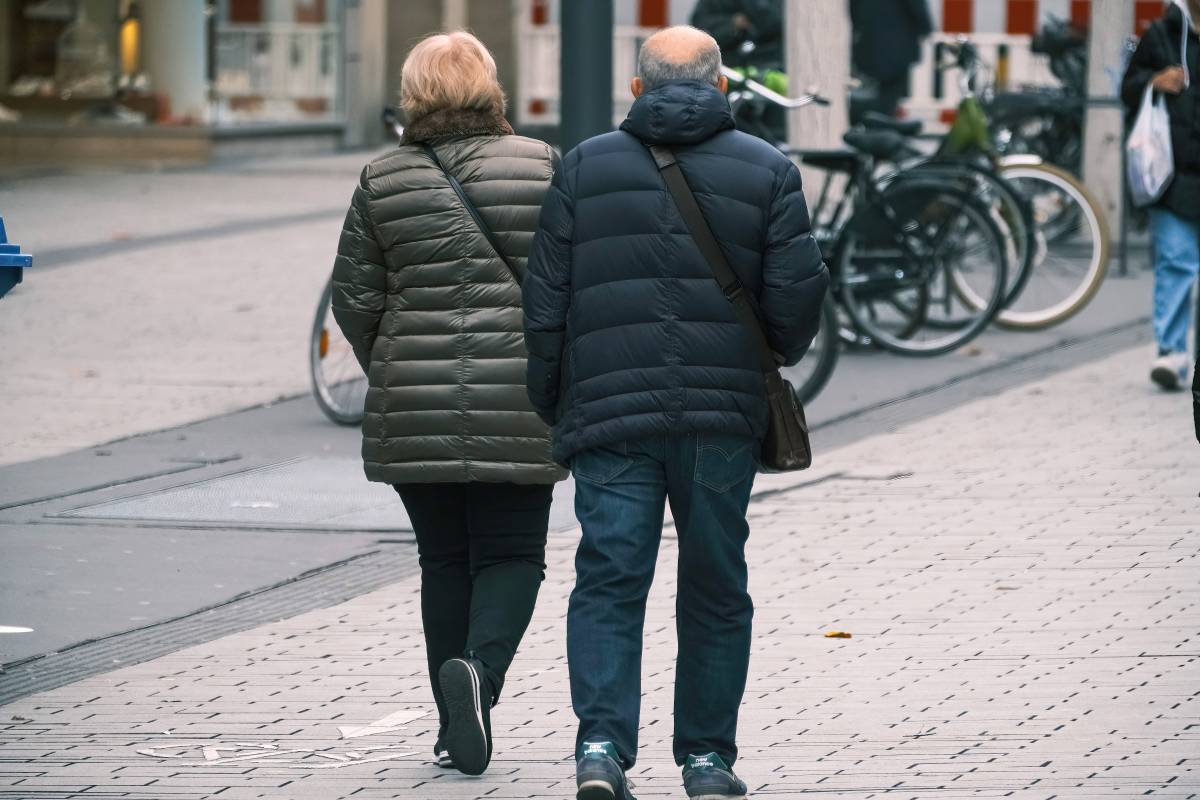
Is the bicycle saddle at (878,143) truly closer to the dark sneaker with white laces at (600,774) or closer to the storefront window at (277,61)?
the dark sneaker with white laces at (600,774)

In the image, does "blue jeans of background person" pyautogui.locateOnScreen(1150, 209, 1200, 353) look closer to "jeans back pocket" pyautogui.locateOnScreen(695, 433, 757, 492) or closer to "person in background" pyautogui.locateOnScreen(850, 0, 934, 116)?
"person in background" pyautogui.locateOnScreen(850, 0, 934, 116)

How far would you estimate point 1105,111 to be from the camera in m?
15.7

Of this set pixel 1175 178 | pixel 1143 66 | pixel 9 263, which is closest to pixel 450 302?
pixel 9 263

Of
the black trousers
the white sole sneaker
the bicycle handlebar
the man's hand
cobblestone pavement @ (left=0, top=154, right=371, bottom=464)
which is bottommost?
cobblestone pavement @ (left=0, top=154, right=371, bottom=464)

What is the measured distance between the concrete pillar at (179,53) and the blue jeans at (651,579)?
723 inches

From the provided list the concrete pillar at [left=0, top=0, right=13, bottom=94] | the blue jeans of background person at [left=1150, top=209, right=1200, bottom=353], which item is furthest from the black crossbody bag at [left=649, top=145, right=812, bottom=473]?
the concrete pillar at [left=0, top=0, right=13, bottom=94]

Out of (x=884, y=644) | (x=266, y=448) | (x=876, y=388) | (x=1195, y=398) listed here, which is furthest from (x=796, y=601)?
(x=876, y=388)

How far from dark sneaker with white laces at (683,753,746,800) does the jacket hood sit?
49.7 inches

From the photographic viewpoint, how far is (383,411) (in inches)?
206

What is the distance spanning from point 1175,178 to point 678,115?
5817mm

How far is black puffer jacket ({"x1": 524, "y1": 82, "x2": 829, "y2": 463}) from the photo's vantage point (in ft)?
15.3

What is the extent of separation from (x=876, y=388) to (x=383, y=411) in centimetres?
577

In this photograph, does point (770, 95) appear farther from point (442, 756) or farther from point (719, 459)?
point (719, 459)

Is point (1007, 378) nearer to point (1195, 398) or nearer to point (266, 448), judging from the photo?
point (266, 448)
